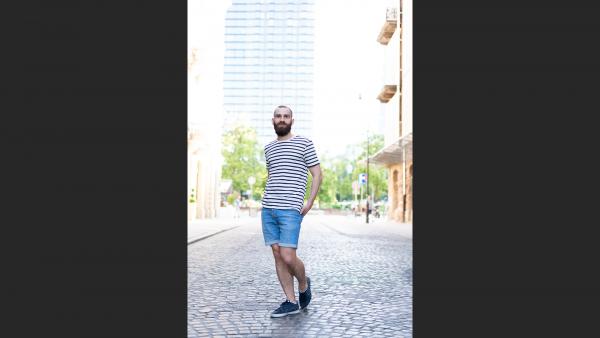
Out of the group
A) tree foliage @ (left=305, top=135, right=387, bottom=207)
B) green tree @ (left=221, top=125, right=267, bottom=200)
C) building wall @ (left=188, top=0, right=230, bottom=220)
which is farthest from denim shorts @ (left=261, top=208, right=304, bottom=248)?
tree foliage @ (left=305, top=135, right=387, bottom=207)

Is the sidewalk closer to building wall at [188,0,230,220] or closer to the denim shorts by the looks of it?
building wall at [188,0,230,220]

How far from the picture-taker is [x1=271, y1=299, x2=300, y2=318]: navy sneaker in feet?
20.6

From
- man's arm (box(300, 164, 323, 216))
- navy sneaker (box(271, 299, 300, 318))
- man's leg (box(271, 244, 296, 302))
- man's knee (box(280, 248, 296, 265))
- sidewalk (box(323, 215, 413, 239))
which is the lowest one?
sidewalk (box(323, 215, 413, 239))

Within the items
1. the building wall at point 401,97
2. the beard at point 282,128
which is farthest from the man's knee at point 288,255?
the building wall at point 401,97

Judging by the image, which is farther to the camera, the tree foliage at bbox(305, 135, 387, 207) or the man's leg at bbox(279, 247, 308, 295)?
the tree foliage at bbox(305, 135, 387, 207)

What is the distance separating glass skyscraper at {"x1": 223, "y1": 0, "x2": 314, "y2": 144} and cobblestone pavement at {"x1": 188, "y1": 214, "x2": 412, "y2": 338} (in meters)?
146

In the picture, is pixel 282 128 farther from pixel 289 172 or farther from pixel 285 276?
pixel 285 276

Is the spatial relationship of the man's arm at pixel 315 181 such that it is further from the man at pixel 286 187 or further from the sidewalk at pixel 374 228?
the sidewalk at pixel 374 228

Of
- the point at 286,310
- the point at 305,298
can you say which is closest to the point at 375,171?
the point at 305,298

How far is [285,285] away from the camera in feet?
21.1

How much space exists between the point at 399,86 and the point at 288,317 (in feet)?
108

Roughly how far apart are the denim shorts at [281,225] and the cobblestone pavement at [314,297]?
69 centimetres

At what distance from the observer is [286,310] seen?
20.8 ft
